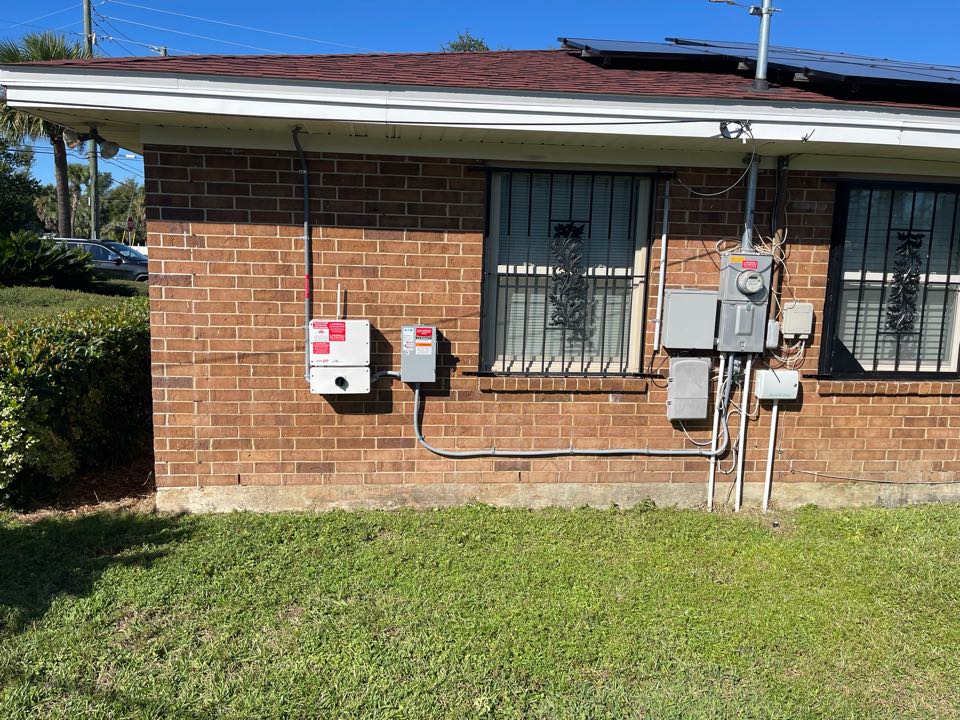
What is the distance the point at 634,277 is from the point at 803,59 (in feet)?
8.50

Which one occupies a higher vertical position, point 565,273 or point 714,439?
point 565,273

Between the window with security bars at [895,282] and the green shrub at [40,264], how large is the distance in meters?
14.8

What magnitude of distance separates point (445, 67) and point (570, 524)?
3384 millimetres

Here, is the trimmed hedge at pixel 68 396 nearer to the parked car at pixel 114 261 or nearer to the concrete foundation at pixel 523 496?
the concrete foundation at pixel 523 496

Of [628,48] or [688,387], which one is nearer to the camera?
[688,387]

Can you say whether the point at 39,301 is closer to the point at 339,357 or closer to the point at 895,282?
the point at 339,357

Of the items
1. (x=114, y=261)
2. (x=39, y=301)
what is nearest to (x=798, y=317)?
(x=39, y=301)

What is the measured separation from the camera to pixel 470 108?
4309 millimetres

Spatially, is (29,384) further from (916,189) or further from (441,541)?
(916,189)

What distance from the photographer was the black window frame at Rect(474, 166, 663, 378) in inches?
194

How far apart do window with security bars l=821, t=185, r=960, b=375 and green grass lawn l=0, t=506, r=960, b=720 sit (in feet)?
4.14

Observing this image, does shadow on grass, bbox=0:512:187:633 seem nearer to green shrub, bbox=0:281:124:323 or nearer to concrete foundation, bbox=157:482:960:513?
concrete foundation, bbox=157:482:960:513

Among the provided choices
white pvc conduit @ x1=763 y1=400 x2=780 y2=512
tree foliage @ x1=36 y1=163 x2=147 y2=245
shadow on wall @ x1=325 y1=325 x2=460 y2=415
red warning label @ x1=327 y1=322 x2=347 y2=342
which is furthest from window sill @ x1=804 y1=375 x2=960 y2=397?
tree foliage @ x1=36 y1=163 x2=147 y2=245

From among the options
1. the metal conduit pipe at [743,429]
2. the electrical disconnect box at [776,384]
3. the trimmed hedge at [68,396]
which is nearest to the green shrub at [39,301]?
the trimmed hedge at [68,396]
